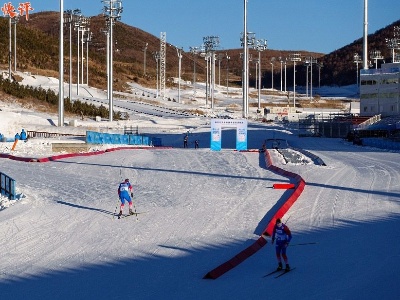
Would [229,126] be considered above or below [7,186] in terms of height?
above

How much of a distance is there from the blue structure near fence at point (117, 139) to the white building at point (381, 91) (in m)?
31.8

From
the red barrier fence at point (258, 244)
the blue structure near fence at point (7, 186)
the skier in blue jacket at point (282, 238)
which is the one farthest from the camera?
the blue structure near fence at point (7, 186)

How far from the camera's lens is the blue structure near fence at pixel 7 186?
77.8ft

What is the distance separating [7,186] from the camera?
2430 cm

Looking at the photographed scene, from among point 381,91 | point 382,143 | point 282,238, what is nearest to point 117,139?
point 382,143

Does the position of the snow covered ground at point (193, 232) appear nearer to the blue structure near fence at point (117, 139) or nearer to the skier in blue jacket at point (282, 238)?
the skier in blue jacket at point (282, 238)

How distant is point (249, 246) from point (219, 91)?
121 metres

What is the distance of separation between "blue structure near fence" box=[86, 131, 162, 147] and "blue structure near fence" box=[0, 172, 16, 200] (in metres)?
18.9

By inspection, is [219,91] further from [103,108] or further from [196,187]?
[196,187]


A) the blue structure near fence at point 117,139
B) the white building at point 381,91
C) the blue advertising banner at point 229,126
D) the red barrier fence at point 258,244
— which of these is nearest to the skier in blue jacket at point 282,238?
the red barrier fence at point 258,244

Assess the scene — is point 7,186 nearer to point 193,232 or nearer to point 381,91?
point 193,232

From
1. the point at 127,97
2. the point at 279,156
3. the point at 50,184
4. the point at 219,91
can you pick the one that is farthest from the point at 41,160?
the point at 219,91

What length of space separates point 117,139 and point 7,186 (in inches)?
870

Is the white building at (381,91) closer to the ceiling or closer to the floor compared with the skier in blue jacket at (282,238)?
closer to the ceiling
